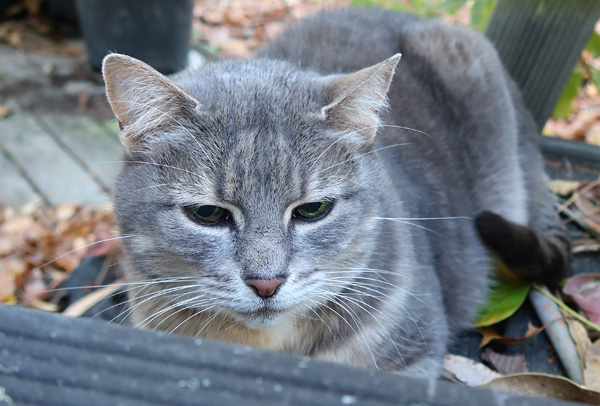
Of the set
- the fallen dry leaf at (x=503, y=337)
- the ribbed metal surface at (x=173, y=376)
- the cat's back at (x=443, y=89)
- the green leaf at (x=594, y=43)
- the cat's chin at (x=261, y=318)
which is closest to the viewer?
the ribbed metal surface at (x=173, y=376)

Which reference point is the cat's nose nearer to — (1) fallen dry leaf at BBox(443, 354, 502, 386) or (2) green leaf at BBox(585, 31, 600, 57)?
(1) fallen dry leaf at BBox(443, 354, 502, 386)

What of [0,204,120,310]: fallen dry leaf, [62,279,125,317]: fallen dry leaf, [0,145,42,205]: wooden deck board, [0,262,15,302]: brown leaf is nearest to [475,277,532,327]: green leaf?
[62,279,125,317]: fallen dry leaf

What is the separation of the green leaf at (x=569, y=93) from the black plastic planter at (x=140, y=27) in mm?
2589

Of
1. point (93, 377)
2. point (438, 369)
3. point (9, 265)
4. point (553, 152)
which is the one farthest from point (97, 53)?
point (93, 377)

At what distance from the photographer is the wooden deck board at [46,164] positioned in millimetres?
3256

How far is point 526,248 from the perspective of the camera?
202cm

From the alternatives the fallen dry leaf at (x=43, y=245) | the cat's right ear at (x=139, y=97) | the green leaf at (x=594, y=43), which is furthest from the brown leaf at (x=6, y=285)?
the green leaf at (x=594, y=43)

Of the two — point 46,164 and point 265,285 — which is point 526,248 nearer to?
point 265,285

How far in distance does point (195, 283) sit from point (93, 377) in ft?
2.02

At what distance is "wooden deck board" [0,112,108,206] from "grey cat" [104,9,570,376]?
177cm

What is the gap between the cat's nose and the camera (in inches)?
51.2

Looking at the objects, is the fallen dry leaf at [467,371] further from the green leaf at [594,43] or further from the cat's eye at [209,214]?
the green leaf at [594,43]

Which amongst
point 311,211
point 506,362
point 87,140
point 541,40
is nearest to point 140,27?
point 87,140

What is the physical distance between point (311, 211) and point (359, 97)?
1.09 ft
